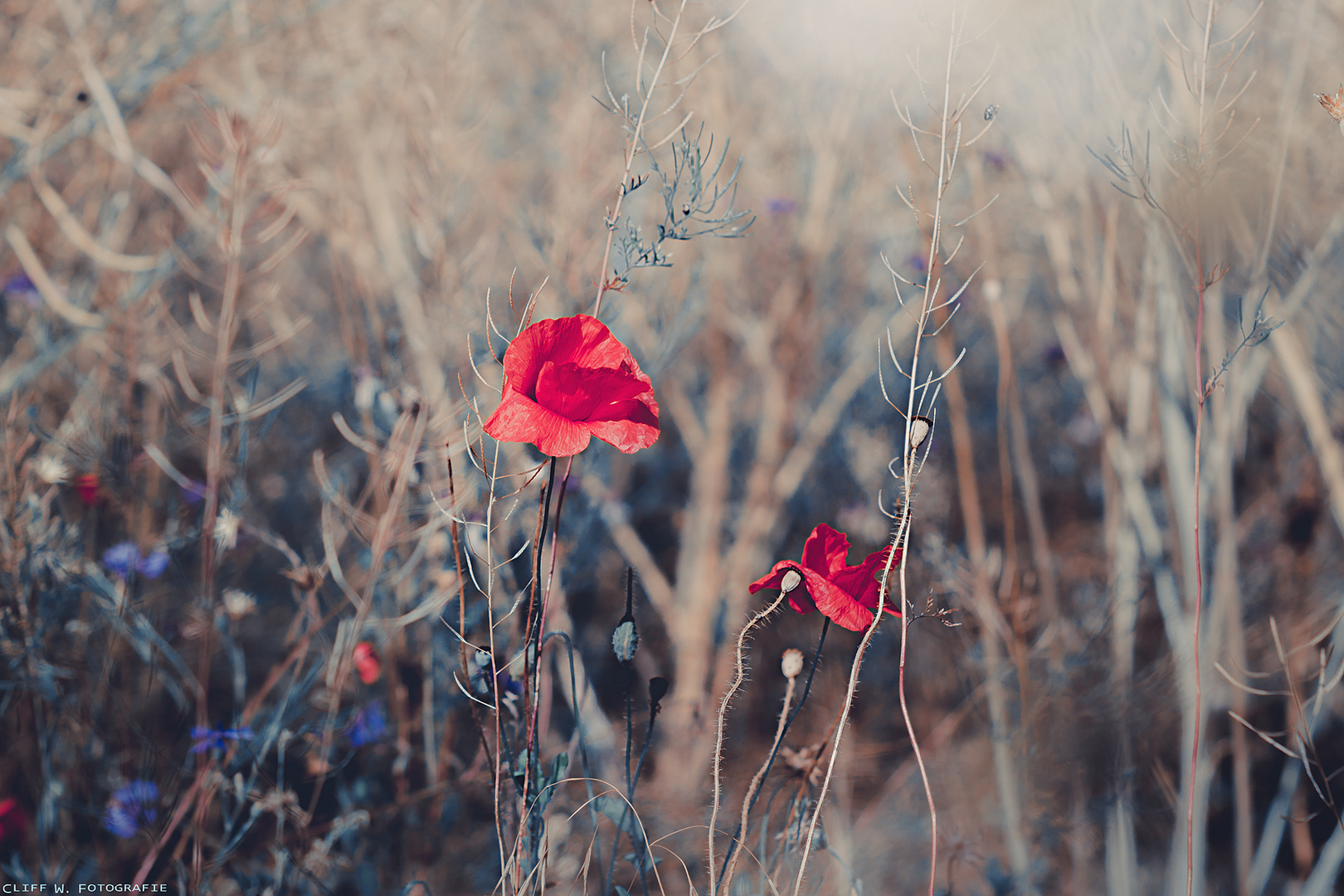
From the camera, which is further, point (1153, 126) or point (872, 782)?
point (872, 782)

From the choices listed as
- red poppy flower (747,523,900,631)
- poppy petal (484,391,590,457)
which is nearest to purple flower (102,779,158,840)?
poppy petal (484,391,590,457)

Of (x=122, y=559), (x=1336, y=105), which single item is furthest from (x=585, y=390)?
(x=122, y=559)

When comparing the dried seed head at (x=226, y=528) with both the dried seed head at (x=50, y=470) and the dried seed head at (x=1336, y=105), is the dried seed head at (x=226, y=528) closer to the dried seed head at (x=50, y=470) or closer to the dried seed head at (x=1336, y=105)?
the dried seed head at (x=50, y=470)

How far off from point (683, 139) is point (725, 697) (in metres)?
0.62

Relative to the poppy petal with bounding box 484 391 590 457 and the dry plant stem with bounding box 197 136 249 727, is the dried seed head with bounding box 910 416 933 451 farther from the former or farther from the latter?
the dry plant stem with bounding box 197 136 249 727

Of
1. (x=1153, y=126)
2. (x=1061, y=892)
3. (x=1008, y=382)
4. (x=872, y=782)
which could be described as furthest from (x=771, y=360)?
(x=1061, y=892)

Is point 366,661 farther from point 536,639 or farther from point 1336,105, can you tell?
point 1336,105

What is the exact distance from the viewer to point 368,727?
1.62 m

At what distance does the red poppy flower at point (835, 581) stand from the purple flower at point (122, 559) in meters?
1.48

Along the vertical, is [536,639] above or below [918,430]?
below

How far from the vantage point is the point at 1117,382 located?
5.97 feet

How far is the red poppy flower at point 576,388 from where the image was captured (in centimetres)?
68

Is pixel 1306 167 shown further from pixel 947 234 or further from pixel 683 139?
pixel 683 139

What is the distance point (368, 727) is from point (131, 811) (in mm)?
431
